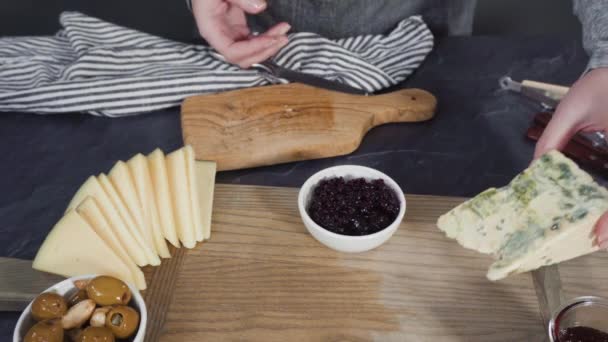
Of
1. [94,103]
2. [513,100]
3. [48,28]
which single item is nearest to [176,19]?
[48,28]

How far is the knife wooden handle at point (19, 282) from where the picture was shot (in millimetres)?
1422

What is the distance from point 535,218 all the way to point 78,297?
Result: 1156 mm

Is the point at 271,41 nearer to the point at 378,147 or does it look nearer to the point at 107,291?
the point at 378,147

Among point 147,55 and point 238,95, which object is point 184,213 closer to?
point 238,95

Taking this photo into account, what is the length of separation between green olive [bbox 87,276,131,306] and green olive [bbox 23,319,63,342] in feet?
0.31

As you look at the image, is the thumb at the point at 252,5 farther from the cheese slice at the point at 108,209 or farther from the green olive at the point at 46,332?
the green olive at the point at 46,332

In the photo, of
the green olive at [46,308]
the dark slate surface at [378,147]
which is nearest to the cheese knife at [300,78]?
the dark slate surface at [378,147]

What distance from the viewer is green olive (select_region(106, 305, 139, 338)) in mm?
1194

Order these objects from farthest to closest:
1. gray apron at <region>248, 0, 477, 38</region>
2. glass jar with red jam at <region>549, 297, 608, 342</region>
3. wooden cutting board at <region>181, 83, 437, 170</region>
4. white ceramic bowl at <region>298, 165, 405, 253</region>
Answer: gray apron at <region>248, 0, 477, 38</region>, wooden cutting board at <region>181, 83, 437, 170</region>, white ceramic bowl at <region>298, 165, 405, 253</region>, glass jar with red jam at <region>549, 297, 608, 342</region>

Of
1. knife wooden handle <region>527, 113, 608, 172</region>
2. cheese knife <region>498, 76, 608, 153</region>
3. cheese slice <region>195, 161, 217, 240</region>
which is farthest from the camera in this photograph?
cheese knife <region>498, 76, 608, 153</region>

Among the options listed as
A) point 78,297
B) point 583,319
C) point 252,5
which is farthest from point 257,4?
point 583,319

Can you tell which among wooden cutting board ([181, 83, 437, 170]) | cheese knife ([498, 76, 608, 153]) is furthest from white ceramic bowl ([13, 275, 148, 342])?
cheese knife ([498, 76, 608, 153])

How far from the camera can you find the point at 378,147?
6.37ft

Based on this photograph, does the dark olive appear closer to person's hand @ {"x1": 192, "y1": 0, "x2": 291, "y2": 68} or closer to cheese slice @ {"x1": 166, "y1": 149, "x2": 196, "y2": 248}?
cheese slice @ {"x1": 166, "y1": 149, "x2": 196, "y2": 248}
